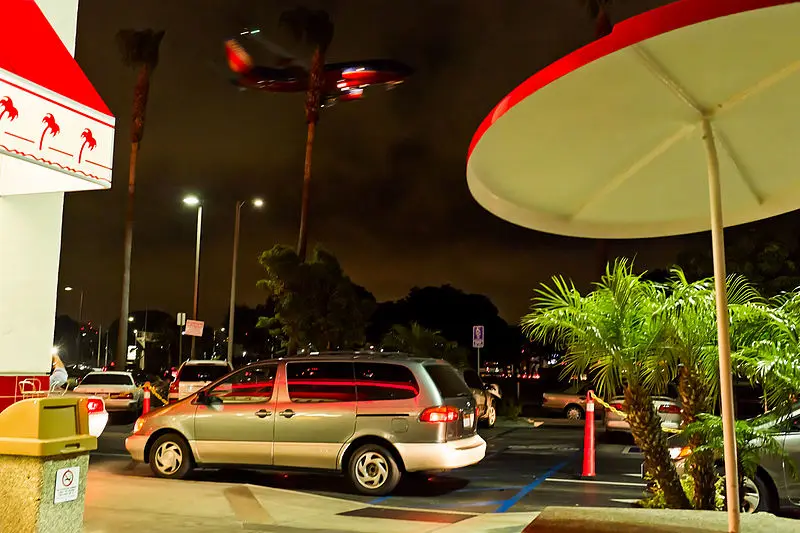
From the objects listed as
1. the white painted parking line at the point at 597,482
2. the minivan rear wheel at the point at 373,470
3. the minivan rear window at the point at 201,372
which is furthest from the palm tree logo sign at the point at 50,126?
the minivan rear window at the point at 201,372

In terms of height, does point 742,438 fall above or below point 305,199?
below

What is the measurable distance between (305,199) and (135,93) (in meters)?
9.49

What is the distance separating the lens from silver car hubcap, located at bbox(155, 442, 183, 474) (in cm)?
1130

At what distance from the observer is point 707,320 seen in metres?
6.58

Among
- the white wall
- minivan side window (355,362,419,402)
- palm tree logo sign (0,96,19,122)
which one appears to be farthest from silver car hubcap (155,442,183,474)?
palm tree logo sign (0,96,19,122)

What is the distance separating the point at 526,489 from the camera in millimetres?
11297

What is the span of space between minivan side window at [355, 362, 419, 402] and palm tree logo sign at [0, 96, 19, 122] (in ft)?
18.6

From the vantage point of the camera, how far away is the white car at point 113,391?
73.8 feet

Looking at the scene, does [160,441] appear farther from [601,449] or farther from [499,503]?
[601,449]

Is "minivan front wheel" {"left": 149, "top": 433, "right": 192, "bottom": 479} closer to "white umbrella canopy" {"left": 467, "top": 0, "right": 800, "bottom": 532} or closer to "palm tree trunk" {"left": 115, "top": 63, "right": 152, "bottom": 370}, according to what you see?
"white umbrella canopy" {"left": 467, "top": 0, "right": 800, "bottom": 532}

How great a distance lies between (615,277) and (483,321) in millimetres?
64891

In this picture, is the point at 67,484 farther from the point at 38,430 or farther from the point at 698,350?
the point at 698,350

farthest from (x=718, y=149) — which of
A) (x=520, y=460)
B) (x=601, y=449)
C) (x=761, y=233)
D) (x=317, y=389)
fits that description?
(x=761, y=233)

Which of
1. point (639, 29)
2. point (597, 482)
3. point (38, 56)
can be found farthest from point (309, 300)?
point (639, 29)
